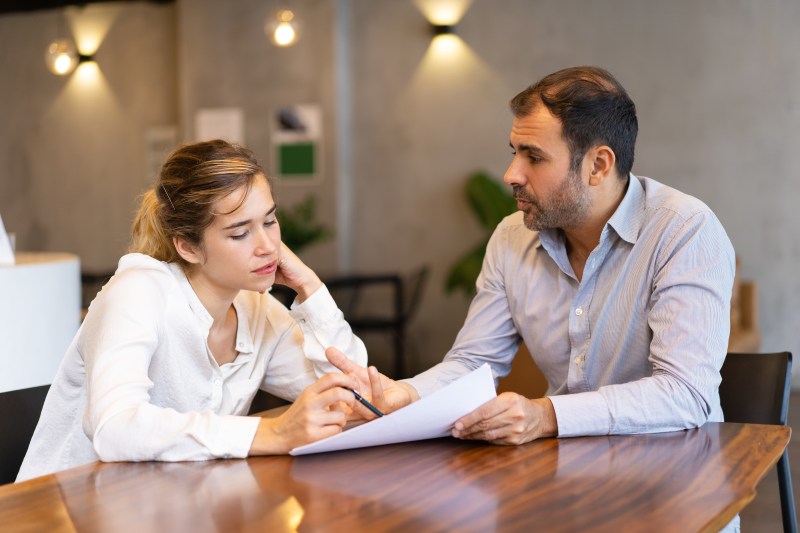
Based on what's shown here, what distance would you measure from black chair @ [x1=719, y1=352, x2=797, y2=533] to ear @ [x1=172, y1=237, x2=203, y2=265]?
1.23m

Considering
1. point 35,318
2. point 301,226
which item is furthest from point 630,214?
point 301,226

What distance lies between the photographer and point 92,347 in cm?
181

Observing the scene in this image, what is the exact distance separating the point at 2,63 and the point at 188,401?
921cm

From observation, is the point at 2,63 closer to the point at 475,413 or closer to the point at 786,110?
the point at 786,110

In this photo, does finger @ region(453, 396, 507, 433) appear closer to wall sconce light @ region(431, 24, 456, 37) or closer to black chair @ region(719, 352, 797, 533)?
black chair @ region(719, 352, 797, 533)

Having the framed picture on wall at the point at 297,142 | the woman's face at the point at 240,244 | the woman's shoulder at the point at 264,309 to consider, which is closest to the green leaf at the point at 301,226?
the framed picture on wall at the point at 297,142

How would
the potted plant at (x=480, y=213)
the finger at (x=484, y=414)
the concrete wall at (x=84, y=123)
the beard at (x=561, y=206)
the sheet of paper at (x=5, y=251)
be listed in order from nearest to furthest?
the finger at (x=484, y=414) < the beard at (x=561, y=206) < the sheet of paper at (x=5, y=251) < the potted plant at (x=480, y=213) < the concrete wall at (x=84, y=123)

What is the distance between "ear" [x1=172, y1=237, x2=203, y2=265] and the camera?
6.75 feet

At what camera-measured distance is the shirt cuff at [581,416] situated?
6.03ft

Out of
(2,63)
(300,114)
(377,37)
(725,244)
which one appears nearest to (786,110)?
(377,37)

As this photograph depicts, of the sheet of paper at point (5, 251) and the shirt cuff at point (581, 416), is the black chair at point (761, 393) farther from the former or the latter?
the sheet of paper at point (5, 251)

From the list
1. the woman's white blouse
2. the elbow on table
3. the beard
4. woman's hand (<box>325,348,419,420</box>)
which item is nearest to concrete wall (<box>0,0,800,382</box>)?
the beard

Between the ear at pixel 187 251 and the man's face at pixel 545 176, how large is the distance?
72 centimetres

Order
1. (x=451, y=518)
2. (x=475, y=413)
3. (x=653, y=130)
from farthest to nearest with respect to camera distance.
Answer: (x=653, y=130)
(x=475, y=413)
(x=451, y=518)
